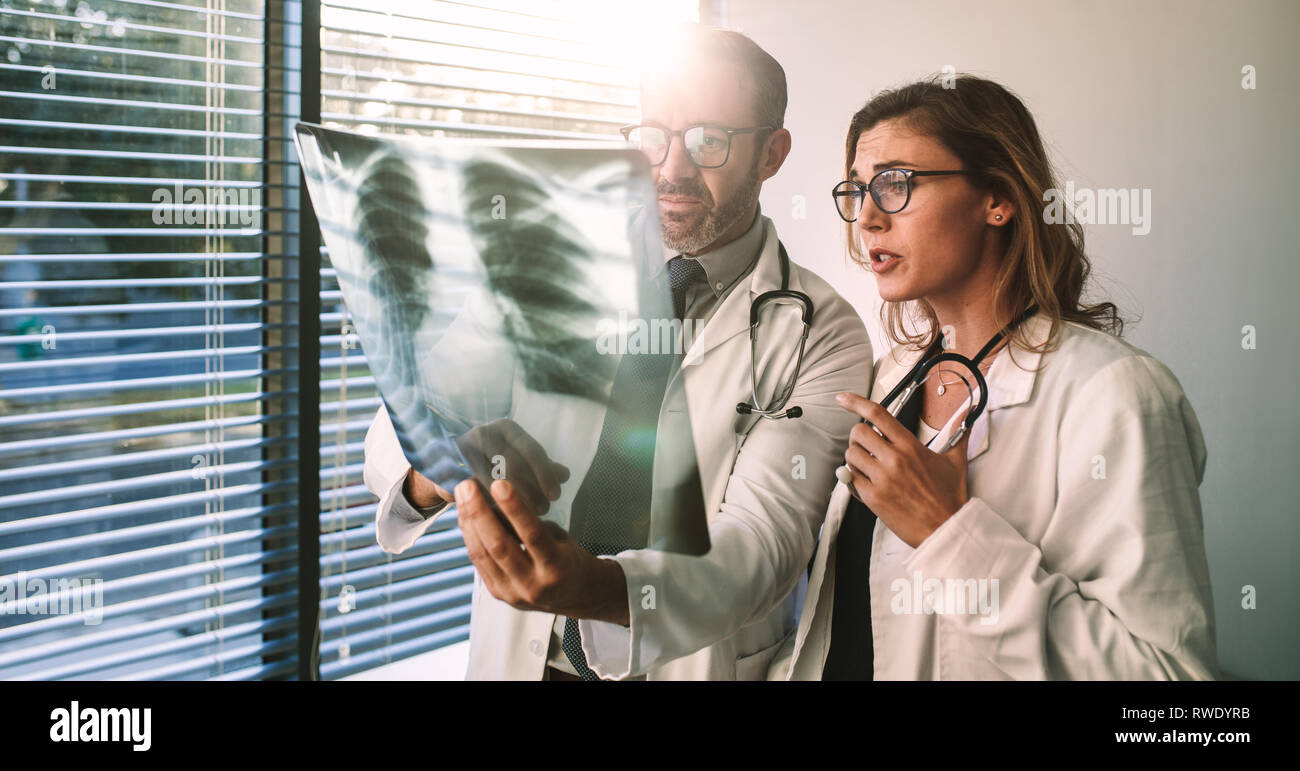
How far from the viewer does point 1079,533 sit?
0.64 metres

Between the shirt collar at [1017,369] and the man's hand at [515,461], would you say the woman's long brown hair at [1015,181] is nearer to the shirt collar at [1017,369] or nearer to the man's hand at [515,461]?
the shirt collar at [1017,369]

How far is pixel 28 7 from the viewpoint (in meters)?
1.07

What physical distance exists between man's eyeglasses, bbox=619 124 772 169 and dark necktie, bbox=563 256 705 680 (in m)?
0.26

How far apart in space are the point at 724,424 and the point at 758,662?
0.23m

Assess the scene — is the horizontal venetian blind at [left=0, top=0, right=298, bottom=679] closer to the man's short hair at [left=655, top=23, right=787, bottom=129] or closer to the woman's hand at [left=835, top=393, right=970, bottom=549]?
the man's short hair at [left=655, top=23, right=787, bottom=129]

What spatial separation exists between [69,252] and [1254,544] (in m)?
1.47

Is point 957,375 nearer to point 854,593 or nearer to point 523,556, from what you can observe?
point 854,593

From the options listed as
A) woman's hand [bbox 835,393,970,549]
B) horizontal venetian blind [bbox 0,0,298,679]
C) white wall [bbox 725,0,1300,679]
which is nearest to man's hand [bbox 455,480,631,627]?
woman's hand [bbox 835,393,970,549]

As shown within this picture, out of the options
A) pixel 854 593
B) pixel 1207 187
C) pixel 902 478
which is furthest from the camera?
pixel 1207 187

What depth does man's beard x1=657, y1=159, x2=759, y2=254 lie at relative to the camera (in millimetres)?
788

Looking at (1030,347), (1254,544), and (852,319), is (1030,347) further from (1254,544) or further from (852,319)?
(1254,544)

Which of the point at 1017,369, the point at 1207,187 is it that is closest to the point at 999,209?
the point at 1017,369
